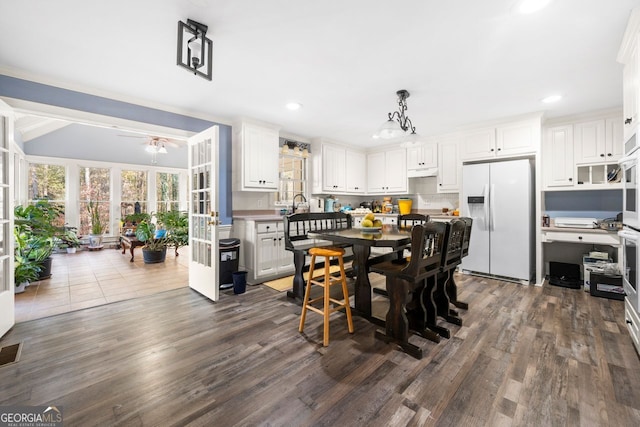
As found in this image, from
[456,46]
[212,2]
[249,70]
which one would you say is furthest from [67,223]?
[456,46]

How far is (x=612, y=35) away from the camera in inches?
81.8

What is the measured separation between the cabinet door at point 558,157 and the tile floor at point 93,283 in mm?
5372

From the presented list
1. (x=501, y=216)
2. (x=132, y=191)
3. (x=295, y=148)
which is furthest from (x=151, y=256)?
(x=501, y=216)

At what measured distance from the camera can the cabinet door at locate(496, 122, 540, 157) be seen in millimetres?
3779

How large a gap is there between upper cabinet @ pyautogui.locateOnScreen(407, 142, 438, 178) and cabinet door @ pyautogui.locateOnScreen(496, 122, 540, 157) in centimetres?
102

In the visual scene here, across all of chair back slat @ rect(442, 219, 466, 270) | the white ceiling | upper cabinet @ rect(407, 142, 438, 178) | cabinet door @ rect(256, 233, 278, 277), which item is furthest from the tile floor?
upper cabinet @ rect(407, 142, 438, 178)

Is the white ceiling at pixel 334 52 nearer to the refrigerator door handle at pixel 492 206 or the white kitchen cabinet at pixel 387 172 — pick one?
the refrigerator door handle at pixel 492 206

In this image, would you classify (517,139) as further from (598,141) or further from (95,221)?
(95,221)

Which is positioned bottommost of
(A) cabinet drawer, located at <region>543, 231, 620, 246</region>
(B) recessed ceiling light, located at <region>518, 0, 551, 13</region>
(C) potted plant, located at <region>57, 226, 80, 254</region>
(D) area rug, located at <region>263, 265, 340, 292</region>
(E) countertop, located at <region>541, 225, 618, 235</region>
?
(D) area rug, located at <region>263, 265, 340, 292</region>

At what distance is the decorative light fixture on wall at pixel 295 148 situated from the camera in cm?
493

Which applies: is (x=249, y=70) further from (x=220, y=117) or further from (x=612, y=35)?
(x=612, y=35)

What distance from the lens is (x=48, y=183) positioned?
6.48 meters

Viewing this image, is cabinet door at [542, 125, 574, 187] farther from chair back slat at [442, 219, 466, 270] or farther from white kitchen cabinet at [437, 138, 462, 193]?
chair back slat at [442, 219, 466, 270]

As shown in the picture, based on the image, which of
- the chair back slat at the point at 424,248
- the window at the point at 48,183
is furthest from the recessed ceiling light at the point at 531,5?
the window at the point at 48,183
